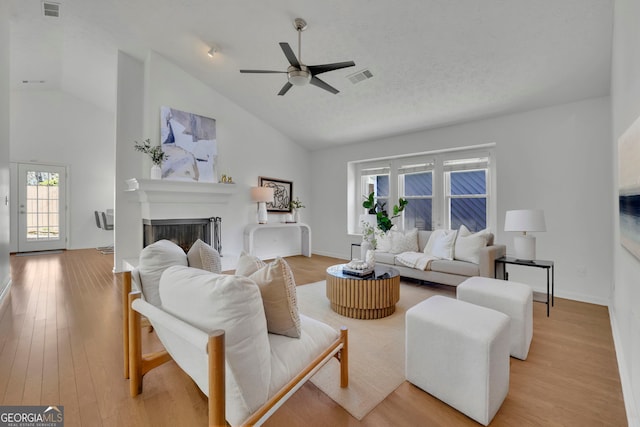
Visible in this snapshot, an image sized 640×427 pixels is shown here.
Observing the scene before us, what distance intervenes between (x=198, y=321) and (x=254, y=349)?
0.26 meters

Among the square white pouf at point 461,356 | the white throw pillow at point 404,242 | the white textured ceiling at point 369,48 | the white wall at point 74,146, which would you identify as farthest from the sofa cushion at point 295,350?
the white wall at point 74,146

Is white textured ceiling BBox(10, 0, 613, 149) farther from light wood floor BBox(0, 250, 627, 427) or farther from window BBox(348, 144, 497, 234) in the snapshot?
light wood floor BBox(0, 250, 627, 427)

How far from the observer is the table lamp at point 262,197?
5.68m

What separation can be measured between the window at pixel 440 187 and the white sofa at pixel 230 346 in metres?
4.20

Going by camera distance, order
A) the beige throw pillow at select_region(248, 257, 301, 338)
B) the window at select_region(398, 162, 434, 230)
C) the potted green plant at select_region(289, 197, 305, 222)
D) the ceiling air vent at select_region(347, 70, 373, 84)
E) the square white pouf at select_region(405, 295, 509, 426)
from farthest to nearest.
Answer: the potted green plant at select_region(289, 197, 305, 222) < the window at select_region(398, 162, 434, 230) < the ceiling air vent at select_region(347, 70, 373, 84) < the square white pouf at select_region(405, 295, 509, 426) < the beige throw pillow at select_region(248, 257, 301, 338)

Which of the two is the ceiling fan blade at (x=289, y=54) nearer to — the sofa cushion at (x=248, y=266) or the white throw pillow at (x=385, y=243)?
the sofa cushion at (x=248, y=266)

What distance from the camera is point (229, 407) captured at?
1051 millimetres

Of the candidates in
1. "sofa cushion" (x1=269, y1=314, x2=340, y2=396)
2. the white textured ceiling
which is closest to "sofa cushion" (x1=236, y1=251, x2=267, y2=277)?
"sofa cushion" (x1=269, y1=314, x2=340, y2=396)

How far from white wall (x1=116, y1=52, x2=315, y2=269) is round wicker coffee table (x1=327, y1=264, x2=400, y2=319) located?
268 centimetres

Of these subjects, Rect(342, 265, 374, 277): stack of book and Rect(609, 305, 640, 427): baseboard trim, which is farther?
Rect(342, 265, 374, 277): stack of book

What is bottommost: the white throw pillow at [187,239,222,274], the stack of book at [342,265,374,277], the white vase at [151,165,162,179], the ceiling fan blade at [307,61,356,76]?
the stack of book at [342,265,374,277]

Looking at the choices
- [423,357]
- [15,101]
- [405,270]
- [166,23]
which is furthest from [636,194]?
[15,101]

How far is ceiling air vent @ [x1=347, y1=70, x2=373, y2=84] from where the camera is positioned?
384 centimetres

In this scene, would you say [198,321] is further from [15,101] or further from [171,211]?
[15,101]
